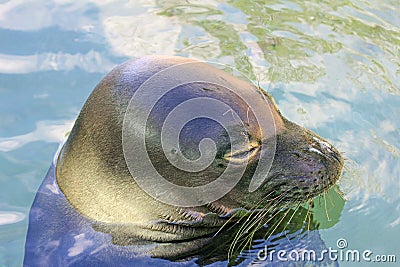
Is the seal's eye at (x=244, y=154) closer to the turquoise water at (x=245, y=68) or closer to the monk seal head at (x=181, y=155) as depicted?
the monk seal head at (x=181, y=155)

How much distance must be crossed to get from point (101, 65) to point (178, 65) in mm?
2559

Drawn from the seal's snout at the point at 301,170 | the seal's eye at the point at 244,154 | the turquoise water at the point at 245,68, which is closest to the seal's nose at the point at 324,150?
the seal's snout at the point at 301,170

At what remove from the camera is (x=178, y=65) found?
4285mm

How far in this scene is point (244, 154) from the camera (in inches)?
164

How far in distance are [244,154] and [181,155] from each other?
401 millimetres

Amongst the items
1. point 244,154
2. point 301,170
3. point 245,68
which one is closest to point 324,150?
point 301,170

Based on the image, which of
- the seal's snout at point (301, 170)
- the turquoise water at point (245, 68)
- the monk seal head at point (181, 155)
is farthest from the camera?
the turquoise water at point (245, 68)

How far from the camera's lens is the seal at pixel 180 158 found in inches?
161

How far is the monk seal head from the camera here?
13.4 ft

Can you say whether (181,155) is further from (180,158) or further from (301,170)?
(301,170)

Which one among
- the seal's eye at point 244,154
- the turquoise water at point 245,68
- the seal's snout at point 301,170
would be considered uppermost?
the seal's eye at point 244,154

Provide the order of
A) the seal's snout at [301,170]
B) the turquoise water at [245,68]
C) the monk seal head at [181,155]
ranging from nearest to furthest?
1. the monk seal head at [181,155]
2. the seal's snout at [301,170]
3. the turquoise water at [245,68]

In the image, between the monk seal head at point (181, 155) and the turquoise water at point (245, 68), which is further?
the turquoise water at point (245, 68)

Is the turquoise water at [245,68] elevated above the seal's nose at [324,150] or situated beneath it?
situated beneath
